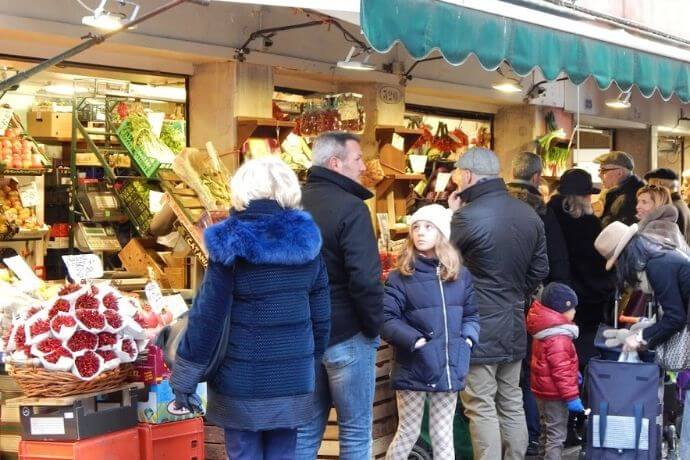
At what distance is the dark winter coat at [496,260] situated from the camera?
6.10m

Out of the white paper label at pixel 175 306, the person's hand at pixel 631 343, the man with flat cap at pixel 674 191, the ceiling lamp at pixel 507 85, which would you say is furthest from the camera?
the ceiling lamp at pixel 507 85

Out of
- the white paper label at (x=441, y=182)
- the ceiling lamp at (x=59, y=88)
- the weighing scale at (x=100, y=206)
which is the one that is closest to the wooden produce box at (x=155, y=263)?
the weighing scale at (x=100, y=206)

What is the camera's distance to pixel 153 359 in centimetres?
548

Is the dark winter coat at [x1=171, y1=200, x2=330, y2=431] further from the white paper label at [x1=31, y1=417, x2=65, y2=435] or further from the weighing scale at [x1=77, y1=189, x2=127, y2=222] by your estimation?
the weighing scale at [x1=77, y1=189, x2=127, y2=222]

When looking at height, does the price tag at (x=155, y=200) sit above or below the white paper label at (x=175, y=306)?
above

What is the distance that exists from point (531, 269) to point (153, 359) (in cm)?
235

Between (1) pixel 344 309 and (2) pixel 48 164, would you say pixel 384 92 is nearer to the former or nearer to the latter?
(2) pixel 48 164

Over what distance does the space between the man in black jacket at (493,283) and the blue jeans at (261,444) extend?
1.77 metres

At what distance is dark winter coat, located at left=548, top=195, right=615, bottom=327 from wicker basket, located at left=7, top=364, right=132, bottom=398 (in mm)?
3848

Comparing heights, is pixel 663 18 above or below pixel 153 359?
above

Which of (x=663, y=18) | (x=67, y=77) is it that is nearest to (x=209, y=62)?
(x=67, y=77)

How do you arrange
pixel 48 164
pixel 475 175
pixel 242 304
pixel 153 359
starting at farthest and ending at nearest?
1. pixel 48 164
2. pixel 475 175
3. pixel 153 359
4. pixel 242 304

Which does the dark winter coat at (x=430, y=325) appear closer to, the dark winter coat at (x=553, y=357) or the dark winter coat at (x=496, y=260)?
the dark winter coat at (x=496, y=260)

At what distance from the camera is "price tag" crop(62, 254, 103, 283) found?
5.62m
